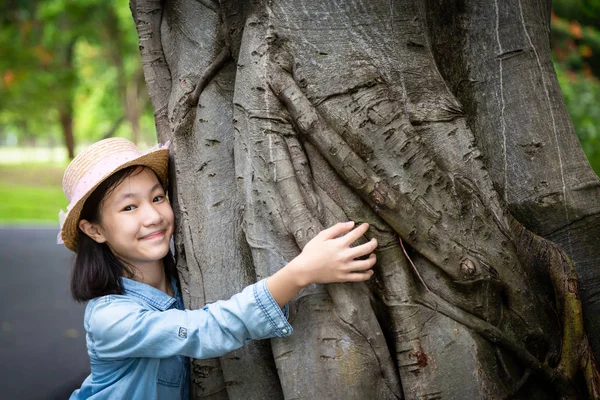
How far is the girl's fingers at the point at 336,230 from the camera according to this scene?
6.70ft

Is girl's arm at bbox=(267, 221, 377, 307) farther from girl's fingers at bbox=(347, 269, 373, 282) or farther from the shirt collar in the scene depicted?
the shirt collar

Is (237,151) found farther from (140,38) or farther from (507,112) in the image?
(507,112)

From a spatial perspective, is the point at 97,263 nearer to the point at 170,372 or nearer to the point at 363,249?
the point at 170,372

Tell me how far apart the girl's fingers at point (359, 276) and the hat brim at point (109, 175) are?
97 centimetres

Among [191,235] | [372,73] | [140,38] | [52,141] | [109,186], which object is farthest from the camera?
[52,141]

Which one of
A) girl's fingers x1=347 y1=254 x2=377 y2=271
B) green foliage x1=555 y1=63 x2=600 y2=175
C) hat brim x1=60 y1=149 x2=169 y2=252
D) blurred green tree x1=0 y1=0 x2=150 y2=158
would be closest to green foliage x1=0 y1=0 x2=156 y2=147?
blurred green tree x1=0 y1=0 x2=150 y2=158

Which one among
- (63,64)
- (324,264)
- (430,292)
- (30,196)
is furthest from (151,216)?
(63,64)

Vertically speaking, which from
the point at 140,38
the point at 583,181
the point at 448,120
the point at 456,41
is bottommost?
the point at 583,181

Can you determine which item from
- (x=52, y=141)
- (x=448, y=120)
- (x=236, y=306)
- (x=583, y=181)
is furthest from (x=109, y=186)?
(x=52, y=141)

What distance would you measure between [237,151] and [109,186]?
20.4 inches

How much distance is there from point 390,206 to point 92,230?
3.91ft

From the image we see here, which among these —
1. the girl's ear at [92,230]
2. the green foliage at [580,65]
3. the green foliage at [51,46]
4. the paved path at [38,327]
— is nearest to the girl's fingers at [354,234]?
the girl's ear at [92,230]

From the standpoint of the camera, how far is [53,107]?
1777 centimetres

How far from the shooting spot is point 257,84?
2.28 metres
